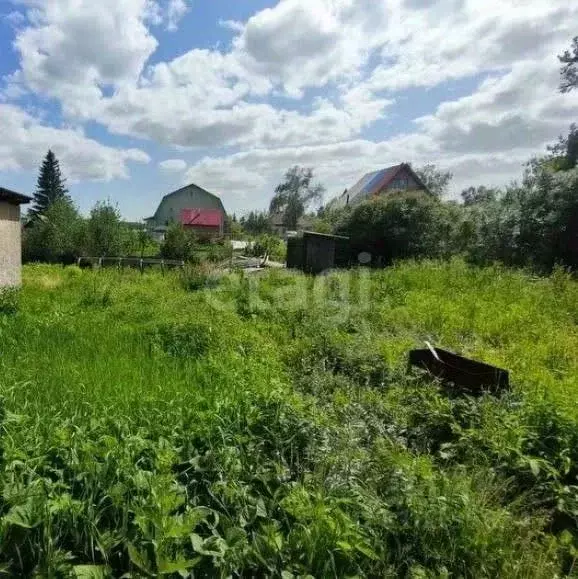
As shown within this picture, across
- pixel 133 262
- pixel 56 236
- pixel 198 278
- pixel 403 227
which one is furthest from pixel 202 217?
pixel 198 278

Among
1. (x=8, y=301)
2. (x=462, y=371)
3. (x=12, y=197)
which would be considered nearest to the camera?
(x=462, y=371)

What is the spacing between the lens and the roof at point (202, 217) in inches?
1539

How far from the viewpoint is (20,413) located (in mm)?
2641

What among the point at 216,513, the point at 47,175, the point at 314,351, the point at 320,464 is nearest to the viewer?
the point at 216,513

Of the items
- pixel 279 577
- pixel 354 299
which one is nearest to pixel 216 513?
pixel 279 577

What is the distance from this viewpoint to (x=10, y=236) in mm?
8750

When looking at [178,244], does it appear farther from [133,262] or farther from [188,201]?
[188,201]

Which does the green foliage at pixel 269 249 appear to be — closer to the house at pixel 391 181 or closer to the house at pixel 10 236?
the house at pixel 391 181

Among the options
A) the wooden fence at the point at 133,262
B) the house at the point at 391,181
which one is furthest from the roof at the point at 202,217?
the wooden fence at the point at 133,262

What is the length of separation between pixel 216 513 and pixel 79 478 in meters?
0.68

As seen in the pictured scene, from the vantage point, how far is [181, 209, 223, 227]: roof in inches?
1539

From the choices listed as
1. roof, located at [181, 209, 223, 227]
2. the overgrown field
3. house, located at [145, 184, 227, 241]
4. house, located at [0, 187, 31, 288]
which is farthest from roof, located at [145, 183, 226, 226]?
the overgrown field

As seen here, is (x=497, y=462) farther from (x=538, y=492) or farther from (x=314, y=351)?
(x=314, y=351)

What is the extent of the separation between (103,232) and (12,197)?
441 inches
